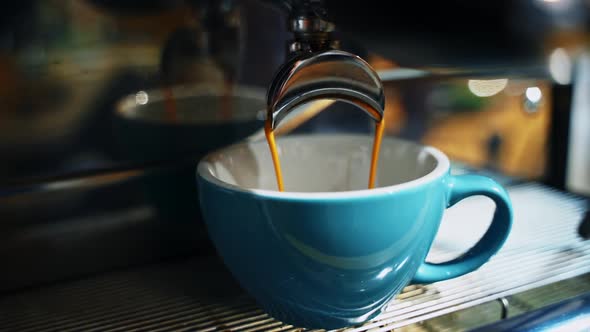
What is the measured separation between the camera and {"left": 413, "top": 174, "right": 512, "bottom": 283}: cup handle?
28cm

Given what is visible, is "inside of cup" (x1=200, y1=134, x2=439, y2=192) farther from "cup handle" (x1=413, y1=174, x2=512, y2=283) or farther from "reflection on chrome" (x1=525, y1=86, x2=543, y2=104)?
"reflection on chrome" (x1=525, y1=86, x2=543, y2=104)

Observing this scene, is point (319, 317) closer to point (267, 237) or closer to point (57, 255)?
point (267, 237)

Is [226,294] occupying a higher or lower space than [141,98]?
lower

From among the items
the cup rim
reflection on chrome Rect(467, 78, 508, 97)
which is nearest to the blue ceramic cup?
the cup rim

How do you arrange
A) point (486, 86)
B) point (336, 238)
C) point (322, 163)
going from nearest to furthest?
1. point (336, 238)
2. point (322, 163)
3. point (486, 86)

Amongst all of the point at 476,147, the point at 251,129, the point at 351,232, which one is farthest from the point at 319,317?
the point at 476,147

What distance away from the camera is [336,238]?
238 millimetres

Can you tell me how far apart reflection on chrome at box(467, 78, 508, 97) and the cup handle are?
181mm

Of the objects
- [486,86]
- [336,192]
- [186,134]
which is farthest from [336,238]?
[486,86]

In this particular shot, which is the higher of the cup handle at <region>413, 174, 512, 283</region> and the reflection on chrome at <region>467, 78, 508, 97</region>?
the reflection on chrome at <region>467, 78, 508, 97</region>

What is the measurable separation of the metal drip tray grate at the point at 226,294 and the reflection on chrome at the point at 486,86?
127 millimetres

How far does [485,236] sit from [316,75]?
13cm

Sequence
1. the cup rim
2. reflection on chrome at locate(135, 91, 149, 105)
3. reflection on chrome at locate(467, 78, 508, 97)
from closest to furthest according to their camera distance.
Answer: the cup rim < reflection on chrome at locate(135, 91, 149, 105) < reflection on chrome at locate(467, 78, 508, 97)

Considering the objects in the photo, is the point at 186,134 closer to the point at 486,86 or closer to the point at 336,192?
the point at 336,192
